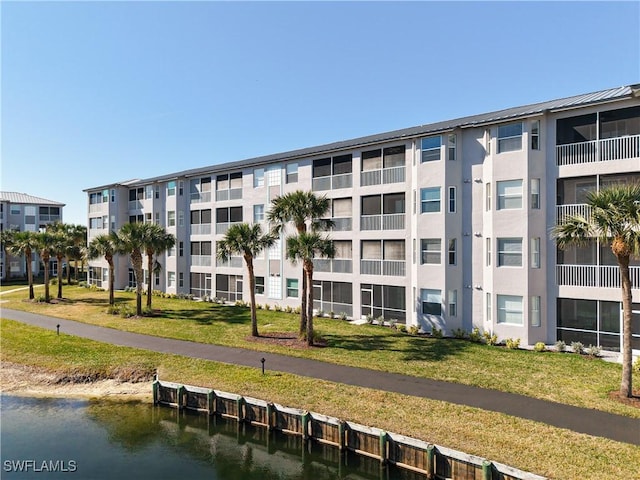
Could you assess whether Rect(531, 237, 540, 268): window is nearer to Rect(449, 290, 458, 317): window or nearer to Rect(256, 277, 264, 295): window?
Rect(449, 290, 458, 317): window

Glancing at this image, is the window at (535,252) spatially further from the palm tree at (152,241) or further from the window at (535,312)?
the palm tree at (152,241)

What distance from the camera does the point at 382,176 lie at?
31.4 m

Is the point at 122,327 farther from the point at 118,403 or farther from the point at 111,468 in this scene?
the point at 111,468

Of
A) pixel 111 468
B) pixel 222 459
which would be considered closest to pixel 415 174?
pixel 222 459

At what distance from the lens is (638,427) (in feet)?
45.0

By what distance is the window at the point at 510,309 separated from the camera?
2417cm

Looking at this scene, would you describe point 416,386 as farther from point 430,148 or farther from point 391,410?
point 430,148

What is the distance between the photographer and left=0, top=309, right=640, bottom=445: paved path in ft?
46.3

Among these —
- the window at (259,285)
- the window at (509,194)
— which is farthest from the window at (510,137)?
the window at (259,285)

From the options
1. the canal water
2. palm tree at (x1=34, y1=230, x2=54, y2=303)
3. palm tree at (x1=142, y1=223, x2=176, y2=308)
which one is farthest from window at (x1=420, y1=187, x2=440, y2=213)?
palm tree at (x1=34, y1=230, x2=54, y2=303)

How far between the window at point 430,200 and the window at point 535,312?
835 cm

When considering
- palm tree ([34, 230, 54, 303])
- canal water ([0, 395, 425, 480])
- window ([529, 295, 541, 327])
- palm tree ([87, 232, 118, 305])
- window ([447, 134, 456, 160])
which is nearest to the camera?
canal water ([0, 395, 425, 480])

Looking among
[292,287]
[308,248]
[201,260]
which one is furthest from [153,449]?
[201,260]

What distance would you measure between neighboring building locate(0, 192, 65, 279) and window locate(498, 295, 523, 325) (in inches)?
2999
